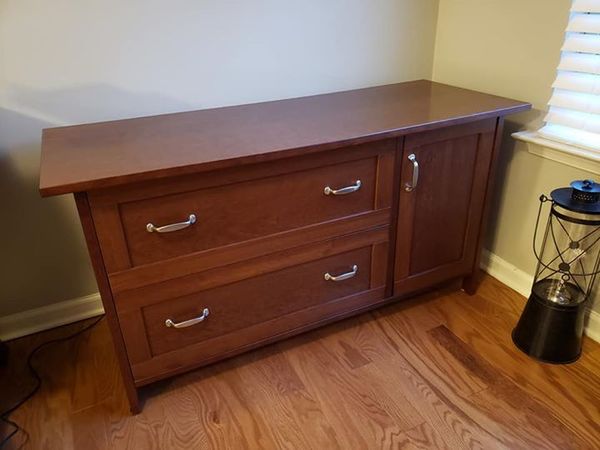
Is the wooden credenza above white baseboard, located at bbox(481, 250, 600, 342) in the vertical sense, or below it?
above

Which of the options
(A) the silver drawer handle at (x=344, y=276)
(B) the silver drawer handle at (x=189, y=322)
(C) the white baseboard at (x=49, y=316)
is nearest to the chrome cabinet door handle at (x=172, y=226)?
(B) the silver drawer handle at (x=189, y=322)

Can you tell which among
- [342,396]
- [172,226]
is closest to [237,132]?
[172,226]

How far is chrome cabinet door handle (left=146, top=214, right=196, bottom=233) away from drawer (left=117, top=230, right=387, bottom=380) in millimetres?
170

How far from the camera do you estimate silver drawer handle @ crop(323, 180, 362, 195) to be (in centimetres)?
138

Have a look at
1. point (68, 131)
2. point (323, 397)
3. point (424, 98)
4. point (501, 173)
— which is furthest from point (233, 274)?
point (501, 173)

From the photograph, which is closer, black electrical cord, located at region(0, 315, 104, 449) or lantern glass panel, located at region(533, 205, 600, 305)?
black electrical cord, located at region(0, 315, 104, 449)

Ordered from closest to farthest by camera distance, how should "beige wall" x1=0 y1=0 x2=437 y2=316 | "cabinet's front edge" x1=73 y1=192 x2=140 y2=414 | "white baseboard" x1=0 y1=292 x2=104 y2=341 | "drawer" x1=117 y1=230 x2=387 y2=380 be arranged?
"cabinet's front edge" x1=73 y1=192 x2=140 y2=414 < "drawer" x1=117 y1=230 x2=387 y2=380 < "beige wall" x1=0 y1=0 x2=437 y2=316 < "white baseboard" x1=0 y1=292 x2=104 y2=341

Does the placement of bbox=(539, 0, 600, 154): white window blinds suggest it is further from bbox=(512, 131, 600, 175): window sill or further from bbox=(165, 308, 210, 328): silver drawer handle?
bbox=(165, 308, 210, 328): silver drawer handle

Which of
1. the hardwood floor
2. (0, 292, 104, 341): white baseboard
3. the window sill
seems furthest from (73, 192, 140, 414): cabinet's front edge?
the window sill

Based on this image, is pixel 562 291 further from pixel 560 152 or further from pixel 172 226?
pixel 172 226

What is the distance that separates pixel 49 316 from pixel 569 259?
6.21ft

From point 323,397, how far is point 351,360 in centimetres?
19

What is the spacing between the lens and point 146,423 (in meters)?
1.39

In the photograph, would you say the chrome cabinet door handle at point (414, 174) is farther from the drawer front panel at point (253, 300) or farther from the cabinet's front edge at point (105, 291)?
the cabinet's front edge at point (105, 291)
